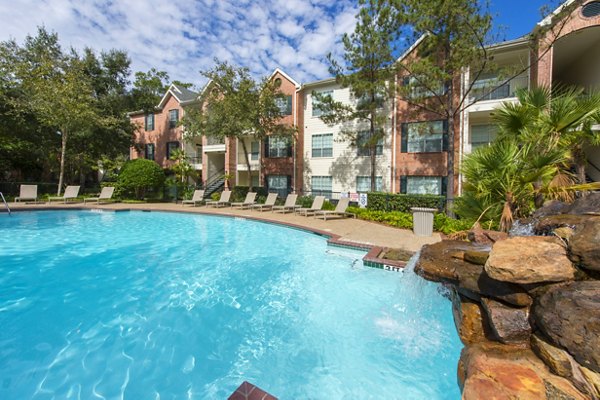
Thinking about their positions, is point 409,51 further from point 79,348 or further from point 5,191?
point 5,191

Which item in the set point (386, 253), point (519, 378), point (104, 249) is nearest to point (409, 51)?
point (386, 253)

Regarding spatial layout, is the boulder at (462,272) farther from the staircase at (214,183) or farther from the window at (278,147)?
the staircase at (214,183)

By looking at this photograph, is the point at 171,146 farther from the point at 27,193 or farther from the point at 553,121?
the point at 553,121

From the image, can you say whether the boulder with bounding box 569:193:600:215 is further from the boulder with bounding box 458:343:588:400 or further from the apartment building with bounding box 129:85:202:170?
the apartment building with bounding box 129:85:202:170

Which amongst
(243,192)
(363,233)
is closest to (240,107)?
(243,192)

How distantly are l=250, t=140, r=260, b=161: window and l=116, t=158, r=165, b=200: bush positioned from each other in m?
7.58

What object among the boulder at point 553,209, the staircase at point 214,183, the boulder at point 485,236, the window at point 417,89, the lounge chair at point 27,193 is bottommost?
the boulder at point 485,236

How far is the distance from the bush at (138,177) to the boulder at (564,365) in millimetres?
23468

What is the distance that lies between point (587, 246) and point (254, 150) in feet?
74.5

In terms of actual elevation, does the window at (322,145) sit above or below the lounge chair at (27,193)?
above

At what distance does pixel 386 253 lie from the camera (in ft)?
24.4

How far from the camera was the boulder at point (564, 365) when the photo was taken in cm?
242

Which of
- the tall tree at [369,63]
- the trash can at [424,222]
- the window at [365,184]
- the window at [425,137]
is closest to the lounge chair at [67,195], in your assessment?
the tall tree at [369,63]

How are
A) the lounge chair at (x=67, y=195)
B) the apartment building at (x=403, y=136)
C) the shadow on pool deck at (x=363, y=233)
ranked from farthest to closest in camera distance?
the lounge chair at (x=67, y=195), the apartment building at (x=403, y=136), the shadow on pool deck at (x=363, y=233)
